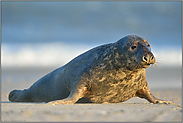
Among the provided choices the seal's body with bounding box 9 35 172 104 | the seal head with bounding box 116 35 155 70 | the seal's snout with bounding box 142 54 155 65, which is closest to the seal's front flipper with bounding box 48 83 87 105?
the seal's body with bounding box 9 35 172 104

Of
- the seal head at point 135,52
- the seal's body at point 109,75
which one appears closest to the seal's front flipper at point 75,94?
the seal's body at point 109,75

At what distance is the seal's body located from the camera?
18.2ft

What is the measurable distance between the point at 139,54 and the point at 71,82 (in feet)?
5.39

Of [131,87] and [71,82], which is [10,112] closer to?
[71,82]

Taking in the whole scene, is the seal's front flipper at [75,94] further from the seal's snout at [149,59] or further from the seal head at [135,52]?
the seal's snout at [149,59]

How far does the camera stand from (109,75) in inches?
226

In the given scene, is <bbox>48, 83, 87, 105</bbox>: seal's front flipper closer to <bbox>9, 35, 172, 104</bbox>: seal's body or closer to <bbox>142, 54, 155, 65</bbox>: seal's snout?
<bbox>9, 35, 172, 104</bbox>: seal's body

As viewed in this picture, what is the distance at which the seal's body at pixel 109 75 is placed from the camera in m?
5.55

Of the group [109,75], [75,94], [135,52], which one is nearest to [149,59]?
[135,52]

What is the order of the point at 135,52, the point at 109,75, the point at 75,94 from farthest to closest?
the point at 109,75 < the point at 75,94 < the point at 135,52

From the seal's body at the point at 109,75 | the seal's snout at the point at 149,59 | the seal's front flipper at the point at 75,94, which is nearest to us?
the seal's snout at the point at 149,59

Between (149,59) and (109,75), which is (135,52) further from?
(109,75)

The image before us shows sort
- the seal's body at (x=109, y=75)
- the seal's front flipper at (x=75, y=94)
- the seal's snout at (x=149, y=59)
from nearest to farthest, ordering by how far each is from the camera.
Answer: the seal's snout at (x=149, y=59)
the seal's front flipper at (x=75, y=94)
the seal's body at (x=109, y=75)

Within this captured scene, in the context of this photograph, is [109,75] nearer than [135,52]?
No
